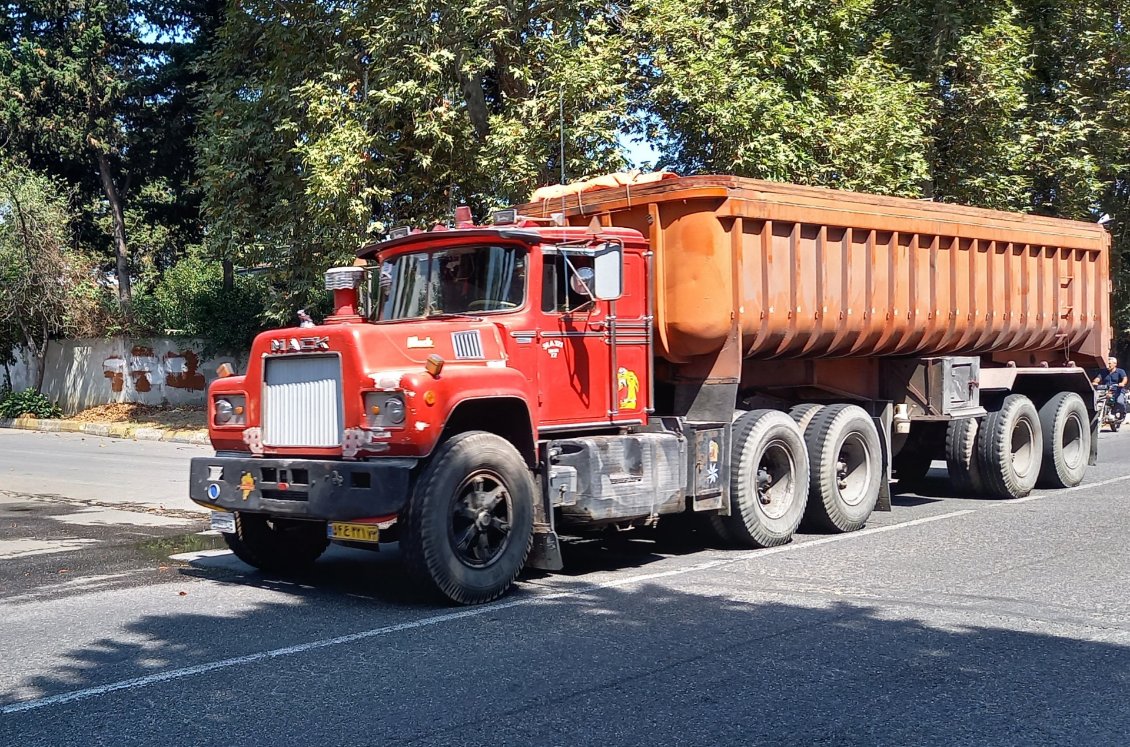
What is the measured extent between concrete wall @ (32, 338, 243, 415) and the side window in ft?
69.6

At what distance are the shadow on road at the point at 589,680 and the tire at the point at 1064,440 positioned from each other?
8.10 metres

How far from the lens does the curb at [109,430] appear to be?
2527cm

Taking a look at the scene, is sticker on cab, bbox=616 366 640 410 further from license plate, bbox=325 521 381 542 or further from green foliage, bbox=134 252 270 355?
green foliage, bbox=134 252 270 355

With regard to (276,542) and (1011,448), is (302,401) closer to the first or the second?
(276,542)

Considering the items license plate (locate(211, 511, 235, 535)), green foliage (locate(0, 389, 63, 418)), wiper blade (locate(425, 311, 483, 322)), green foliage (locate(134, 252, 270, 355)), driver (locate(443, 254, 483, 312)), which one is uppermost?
green foliage (locate(134, 252, 270, 355))

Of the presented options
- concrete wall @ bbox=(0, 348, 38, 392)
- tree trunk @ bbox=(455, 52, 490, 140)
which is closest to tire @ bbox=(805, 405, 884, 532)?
tree trunk @ bbox=(455, 52, 490, 140)

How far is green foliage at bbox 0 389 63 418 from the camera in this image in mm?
31542

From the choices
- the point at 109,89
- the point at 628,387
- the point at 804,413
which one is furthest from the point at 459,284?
the point at 109,89

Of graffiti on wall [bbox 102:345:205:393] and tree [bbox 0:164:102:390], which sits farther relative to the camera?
graffiti on wall [bbox 102:345:205:393]

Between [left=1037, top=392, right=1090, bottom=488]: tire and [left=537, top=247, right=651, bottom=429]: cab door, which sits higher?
[left=537, top=247, right=651, bottom=429]: cab door

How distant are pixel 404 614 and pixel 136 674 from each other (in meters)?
1.92

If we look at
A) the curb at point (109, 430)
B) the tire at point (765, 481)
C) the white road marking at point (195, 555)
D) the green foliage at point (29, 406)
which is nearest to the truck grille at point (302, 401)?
the white road marking at point (195, 555)

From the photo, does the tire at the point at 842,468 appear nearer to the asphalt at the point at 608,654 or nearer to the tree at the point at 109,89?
the asphalt at the point at 608,654

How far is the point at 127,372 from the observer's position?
31062 millimetres
